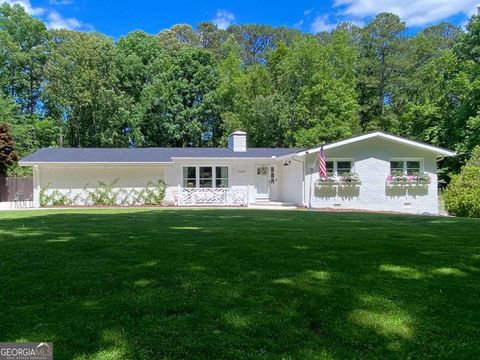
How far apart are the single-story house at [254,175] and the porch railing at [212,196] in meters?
0.05

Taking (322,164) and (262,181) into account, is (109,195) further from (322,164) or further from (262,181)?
(322,164)

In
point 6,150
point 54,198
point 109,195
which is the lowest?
point 54,198

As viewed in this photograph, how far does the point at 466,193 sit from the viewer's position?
17188 mm

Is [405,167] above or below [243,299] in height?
above

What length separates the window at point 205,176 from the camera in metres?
22.9

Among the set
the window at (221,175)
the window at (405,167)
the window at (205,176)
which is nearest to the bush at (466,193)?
the window at (405,167)

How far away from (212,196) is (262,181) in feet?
10.8

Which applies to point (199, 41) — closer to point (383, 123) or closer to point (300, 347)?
point (383, 123)

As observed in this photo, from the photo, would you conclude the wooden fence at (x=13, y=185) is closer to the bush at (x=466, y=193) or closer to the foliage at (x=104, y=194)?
the foliage at (x=104, y=194)

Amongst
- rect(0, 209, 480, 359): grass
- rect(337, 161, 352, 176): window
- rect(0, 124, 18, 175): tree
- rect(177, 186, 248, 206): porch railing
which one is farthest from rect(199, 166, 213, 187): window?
rect(0, 209, 480, 359): grass

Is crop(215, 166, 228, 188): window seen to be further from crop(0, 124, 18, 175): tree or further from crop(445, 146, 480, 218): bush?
crop(0, 124, 18, 175): tree

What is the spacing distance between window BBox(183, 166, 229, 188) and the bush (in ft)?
35.0

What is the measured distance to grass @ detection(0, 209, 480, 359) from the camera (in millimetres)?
3281

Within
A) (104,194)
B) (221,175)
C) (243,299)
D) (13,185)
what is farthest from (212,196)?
(243,299)
